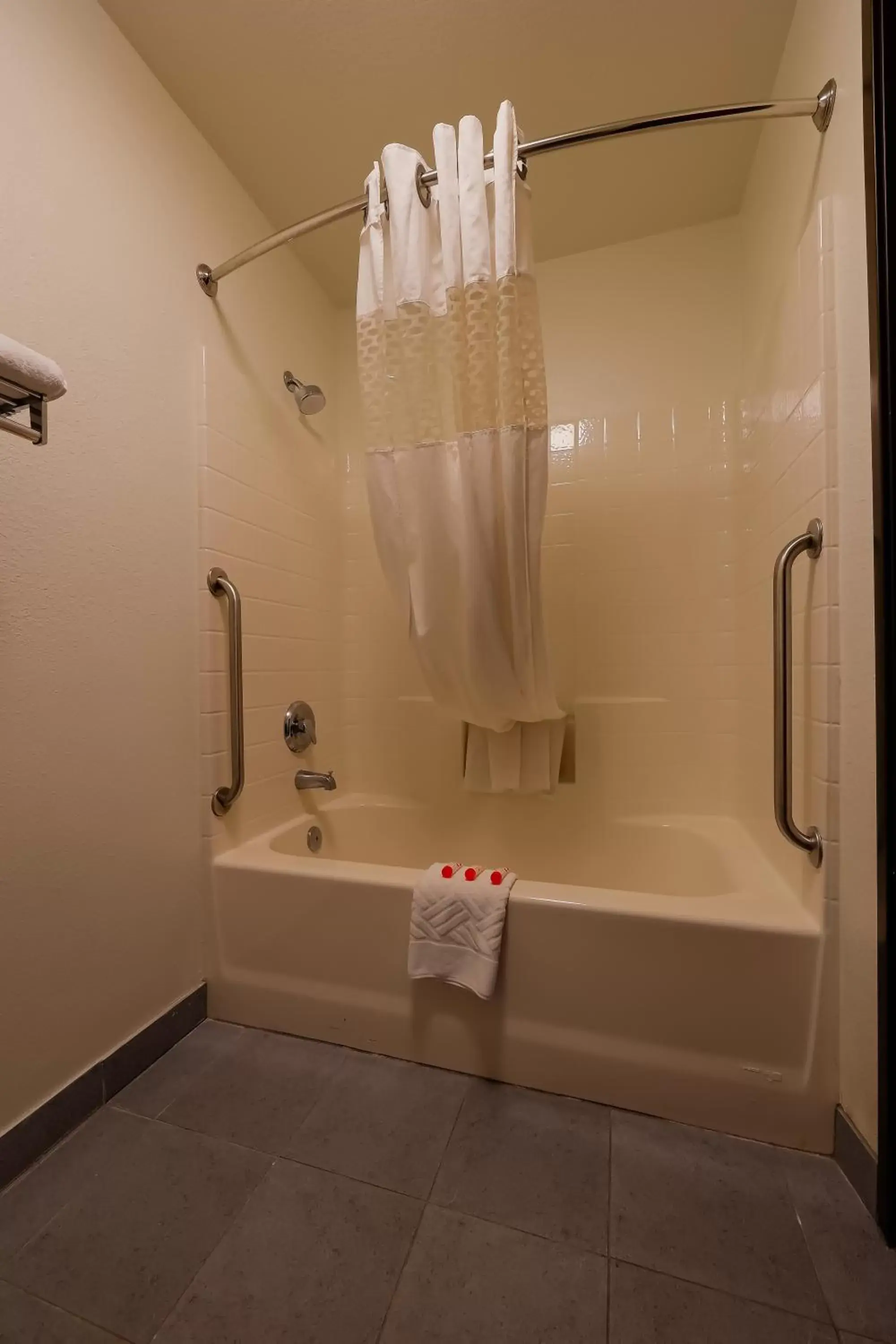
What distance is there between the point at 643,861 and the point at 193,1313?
1.37 m

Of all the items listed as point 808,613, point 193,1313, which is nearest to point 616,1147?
point 193,1313

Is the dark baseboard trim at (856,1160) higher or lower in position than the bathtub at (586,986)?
lower

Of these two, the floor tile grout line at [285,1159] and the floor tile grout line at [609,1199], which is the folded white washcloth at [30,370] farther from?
the floor tile grout line at [609,1199]

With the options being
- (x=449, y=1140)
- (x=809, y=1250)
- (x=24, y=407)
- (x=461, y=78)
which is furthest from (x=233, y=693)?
(x=461, y=78)

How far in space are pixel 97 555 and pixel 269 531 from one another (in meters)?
0.59

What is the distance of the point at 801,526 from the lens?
107 cm

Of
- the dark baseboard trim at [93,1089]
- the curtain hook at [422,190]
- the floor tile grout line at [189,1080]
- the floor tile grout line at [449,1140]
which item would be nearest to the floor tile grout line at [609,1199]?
the floor tile grout line at [449,1140]

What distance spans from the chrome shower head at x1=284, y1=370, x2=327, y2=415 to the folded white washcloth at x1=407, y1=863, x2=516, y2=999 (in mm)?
1468

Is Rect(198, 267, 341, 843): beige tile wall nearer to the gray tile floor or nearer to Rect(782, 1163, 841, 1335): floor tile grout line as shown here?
the gray tile floor

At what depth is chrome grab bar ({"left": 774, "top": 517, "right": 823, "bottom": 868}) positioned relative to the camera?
952mm

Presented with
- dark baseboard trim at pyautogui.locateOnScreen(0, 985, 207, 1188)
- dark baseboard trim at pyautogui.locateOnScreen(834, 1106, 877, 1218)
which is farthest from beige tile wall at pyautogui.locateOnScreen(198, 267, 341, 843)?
dark baseboard trim at pyautogui.locateOnScreen(834, 1106, 877, 1218)

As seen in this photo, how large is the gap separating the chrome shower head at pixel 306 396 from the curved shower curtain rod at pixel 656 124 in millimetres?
444

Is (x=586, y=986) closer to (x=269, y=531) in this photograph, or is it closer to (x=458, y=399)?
(x=458, y=399)

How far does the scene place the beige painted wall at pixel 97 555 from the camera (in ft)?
3.03
